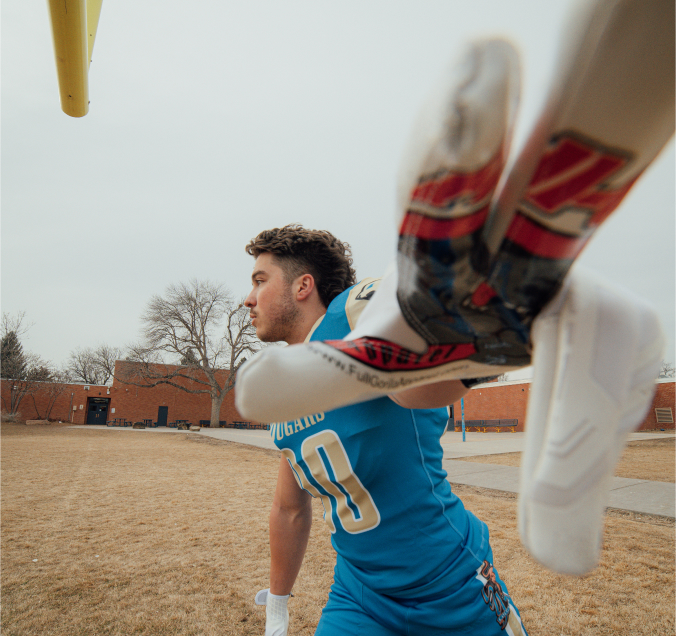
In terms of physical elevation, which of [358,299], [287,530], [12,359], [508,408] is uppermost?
[12,359]

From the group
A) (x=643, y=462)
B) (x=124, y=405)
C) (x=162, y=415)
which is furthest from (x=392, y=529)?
(x=124, y=405)

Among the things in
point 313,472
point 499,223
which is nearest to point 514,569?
point 313,472

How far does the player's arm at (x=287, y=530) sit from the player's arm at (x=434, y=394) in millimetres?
1103

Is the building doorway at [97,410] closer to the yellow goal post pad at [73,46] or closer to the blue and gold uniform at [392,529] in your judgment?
the yellow goal post pad at [73,46]

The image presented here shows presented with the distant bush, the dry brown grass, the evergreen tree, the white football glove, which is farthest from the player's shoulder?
the distant bush

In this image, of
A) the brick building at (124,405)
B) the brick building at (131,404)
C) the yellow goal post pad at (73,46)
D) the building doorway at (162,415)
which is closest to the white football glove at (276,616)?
the yellow goal post pad at (73,46)

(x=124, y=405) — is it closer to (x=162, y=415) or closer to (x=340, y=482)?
(x=162, y=415)

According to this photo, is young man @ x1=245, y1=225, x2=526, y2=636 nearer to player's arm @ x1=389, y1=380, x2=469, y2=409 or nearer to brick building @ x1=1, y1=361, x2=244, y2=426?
player's arm @ x1=389, y1=380, x2=469, y2=409

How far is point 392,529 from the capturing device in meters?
1.46

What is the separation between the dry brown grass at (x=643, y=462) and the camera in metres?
7.11

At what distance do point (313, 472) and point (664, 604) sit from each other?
2.91m

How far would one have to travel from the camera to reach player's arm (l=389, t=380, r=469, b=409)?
95 cm

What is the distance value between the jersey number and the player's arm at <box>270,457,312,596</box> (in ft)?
1.58

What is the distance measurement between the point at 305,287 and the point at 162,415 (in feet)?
124
